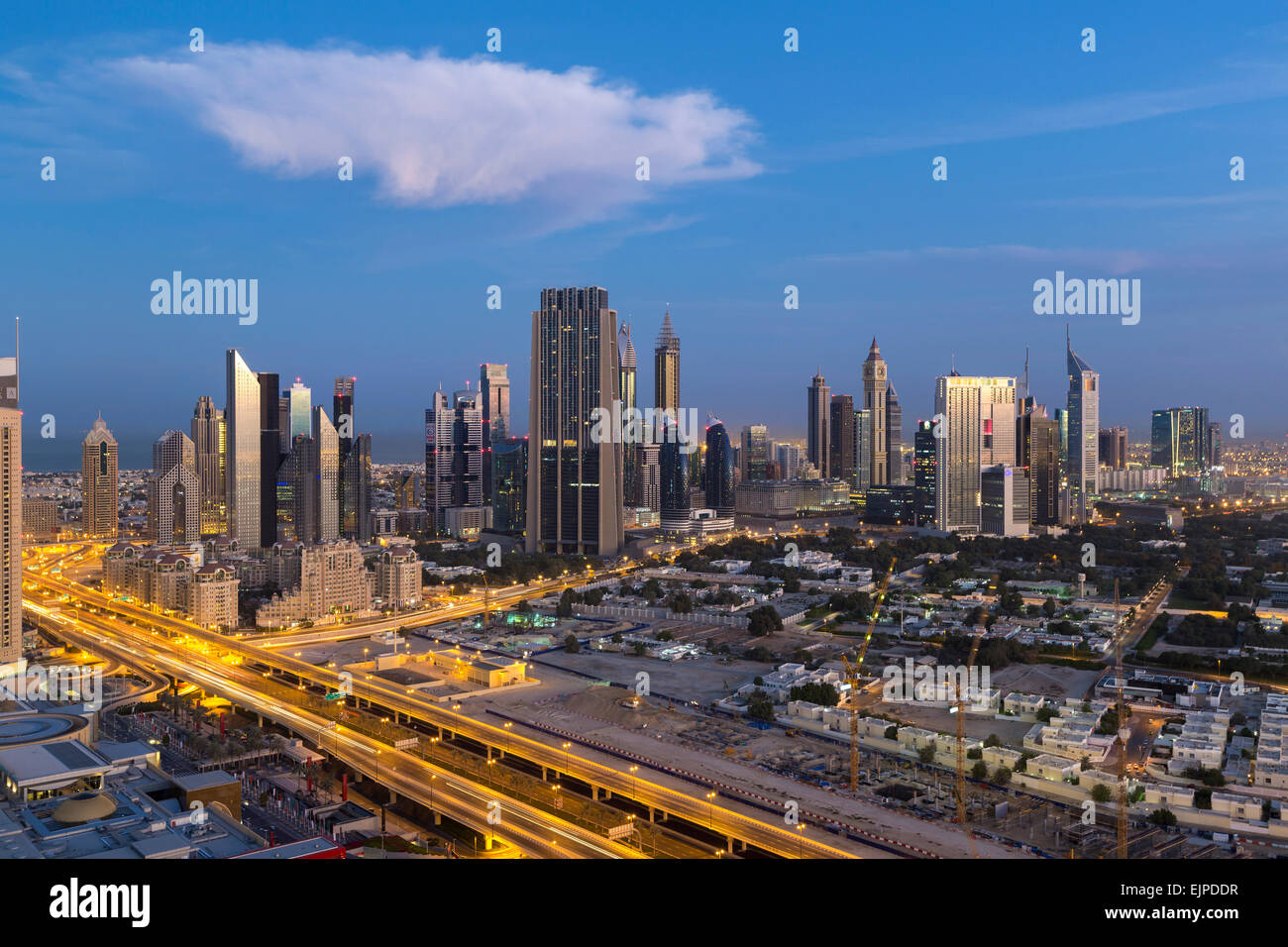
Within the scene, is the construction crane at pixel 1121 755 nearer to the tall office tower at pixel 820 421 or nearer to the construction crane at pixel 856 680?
the construction crane at pixel 856 680

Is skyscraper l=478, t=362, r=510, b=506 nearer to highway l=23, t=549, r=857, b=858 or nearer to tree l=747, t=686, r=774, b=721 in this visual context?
highway l=23, t=549, r=857, b=858

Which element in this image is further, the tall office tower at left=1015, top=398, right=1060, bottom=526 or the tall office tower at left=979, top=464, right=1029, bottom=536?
the tall office tower at left=1015, top=398, right=1060, bottom=526

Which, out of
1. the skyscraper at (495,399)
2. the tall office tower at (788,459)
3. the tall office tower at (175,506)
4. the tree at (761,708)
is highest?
the skyscraper at (495,399)

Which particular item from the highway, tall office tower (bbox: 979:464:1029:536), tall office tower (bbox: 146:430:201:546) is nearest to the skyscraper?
tall office tower (bbox: 146:430:201:546)

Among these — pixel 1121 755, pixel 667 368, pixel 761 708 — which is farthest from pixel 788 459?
pixel 1121 755

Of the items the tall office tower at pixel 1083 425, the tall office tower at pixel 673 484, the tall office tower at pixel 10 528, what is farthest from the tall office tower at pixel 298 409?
the tall office tower at pixel 1083 425
